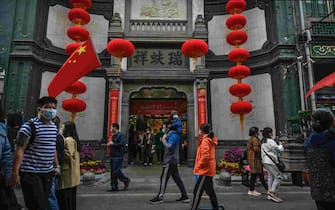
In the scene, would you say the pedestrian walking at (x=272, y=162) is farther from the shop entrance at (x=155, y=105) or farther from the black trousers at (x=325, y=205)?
the shop entrance at (x=155, y=105)

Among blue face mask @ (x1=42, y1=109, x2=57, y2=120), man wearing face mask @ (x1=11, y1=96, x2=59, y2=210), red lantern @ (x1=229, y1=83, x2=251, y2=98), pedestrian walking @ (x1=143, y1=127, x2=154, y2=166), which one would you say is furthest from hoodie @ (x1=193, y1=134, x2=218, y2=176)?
pedestrian walking @ (x1=143, y1=127, x2=154, y2=166)

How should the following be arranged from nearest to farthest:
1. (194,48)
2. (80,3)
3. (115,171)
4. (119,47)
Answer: (115,171)
(119,47)
(194,48)
(80,3)

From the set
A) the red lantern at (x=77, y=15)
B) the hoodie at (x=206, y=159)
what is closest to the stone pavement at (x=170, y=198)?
the hoodie at (x=206, y=159)

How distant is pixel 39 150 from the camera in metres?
2.90

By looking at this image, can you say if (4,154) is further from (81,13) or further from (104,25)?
(104,25)

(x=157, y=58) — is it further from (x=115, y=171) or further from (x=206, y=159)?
(x=206, y=159)

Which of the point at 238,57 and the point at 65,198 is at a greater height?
the point at 238,57

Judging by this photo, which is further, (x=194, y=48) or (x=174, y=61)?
(x=174, y=61)

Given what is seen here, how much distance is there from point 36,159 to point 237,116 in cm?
1087

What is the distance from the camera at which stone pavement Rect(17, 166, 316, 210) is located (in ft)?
16.3

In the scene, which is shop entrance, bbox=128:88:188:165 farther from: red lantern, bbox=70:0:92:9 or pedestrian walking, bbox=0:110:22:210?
pedestrian walking, bbox=0:110:22:210

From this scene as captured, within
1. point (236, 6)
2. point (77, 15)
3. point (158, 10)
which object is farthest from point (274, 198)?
point (158, 10)

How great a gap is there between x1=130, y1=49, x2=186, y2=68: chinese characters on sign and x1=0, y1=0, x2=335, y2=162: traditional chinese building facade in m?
0.05

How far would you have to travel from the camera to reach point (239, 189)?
690cm
